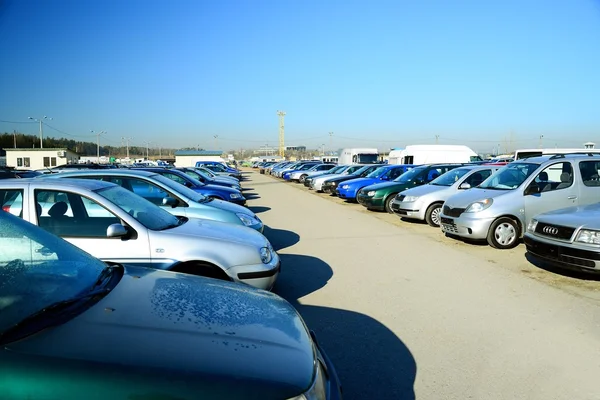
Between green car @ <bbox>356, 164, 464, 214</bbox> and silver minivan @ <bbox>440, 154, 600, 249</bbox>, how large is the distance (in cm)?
523

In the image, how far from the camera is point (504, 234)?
26.4 feet

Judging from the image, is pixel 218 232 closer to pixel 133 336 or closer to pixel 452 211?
pixel 133 336

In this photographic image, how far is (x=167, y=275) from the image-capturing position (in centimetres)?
305

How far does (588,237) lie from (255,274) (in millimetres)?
4420

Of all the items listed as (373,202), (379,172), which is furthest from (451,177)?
(379,172)

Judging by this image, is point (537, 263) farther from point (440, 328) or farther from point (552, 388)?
point (552, 388)

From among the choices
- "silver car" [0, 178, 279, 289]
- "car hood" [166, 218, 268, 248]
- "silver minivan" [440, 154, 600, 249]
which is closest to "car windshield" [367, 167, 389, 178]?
"silver minivan" [440, 154, 600, 249]

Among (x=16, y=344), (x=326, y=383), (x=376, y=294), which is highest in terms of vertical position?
(x=16, y=344)

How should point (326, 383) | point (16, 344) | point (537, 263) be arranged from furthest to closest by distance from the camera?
point (537, 263) → point (326, 383) → point (16, 344)

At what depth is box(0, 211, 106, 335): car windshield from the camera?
6.97ft

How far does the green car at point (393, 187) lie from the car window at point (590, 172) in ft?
19.1

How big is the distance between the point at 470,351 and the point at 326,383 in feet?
6.95

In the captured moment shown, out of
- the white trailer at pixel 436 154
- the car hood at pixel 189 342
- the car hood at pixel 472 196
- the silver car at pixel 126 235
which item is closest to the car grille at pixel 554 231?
the car hood at pixel 472 196

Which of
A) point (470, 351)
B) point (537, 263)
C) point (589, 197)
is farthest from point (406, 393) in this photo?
point (589, 197)
